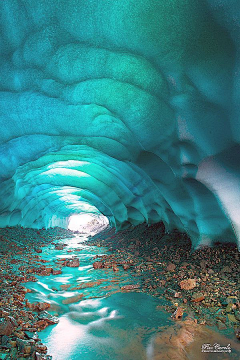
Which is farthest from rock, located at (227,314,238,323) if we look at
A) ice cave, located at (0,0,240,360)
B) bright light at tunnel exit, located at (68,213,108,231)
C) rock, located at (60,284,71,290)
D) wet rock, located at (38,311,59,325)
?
Answer: bright light at tunnel exit, located at (68,213,108,231)

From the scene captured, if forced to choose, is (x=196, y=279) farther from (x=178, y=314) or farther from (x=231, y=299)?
(x=178, y=314)

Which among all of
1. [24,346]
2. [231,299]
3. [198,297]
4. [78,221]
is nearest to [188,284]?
[198,297]

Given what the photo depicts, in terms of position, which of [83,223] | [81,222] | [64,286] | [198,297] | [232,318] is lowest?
[83,223]

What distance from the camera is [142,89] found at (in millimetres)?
Result: 5004

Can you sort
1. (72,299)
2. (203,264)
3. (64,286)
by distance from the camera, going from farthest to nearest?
1. (64,286)
2. (203,264)
3. (72,299)

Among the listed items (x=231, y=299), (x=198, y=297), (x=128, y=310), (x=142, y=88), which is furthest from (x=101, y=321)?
(x=142, y=88)

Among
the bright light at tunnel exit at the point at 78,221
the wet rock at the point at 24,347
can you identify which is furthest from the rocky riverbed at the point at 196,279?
the bright light at tunnel exit at the point at 78,221

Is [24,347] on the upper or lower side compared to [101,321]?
upper

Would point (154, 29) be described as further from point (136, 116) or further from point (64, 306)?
point (64, 306)

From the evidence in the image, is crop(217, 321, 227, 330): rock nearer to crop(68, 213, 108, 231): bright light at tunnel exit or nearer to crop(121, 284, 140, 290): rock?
crop(121, 284, 140, 290): rock

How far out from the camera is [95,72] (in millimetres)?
4852

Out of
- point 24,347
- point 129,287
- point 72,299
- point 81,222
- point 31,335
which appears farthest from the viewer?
point 81,222

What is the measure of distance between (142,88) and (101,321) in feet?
12.6

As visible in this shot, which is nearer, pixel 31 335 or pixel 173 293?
pixel 31 335
